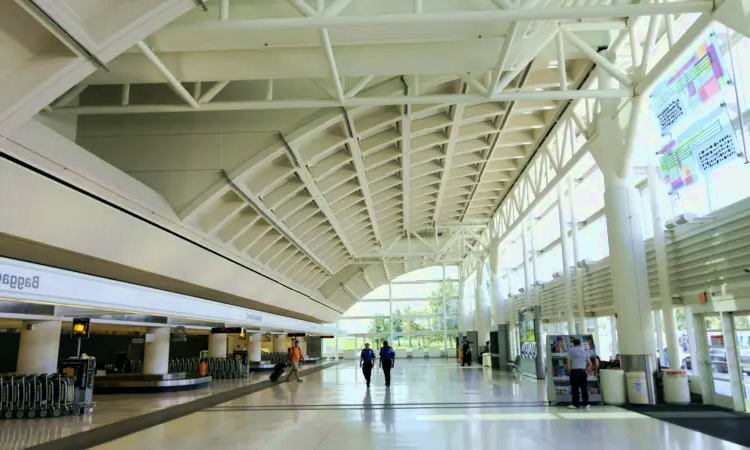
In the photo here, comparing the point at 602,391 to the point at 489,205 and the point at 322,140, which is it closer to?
the point at 322,140

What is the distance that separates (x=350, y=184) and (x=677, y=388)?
40.1ft

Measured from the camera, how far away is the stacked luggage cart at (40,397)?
38.0 ft

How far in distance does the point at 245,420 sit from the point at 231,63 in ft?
22.6

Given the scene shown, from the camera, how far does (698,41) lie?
10.3 metres

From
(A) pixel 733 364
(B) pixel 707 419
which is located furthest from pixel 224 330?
(A) pixel 733 364

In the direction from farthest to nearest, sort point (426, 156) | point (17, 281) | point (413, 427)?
point (426, 156) < point (413, 427) < point (17, 281)

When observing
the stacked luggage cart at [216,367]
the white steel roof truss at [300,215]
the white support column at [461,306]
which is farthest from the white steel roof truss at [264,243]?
the white support column at [461,306]

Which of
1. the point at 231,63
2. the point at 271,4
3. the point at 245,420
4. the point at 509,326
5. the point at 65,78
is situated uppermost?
the point at 271,4

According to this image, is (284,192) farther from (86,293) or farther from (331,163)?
(86,293)

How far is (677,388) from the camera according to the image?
11852mm

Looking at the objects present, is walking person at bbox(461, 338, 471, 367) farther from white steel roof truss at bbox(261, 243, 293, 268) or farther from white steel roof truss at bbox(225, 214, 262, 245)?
white steel roof truss at bbox(225, 214, 262, 245)

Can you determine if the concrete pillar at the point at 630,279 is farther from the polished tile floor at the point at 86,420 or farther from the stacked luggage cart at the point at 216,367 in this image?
the stacked luggage cart at the point at 216,367

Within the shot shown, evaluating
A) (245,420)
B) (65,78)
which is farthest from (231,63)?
(245,420)

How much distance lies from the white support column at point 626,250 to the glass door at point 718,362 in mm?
1119
